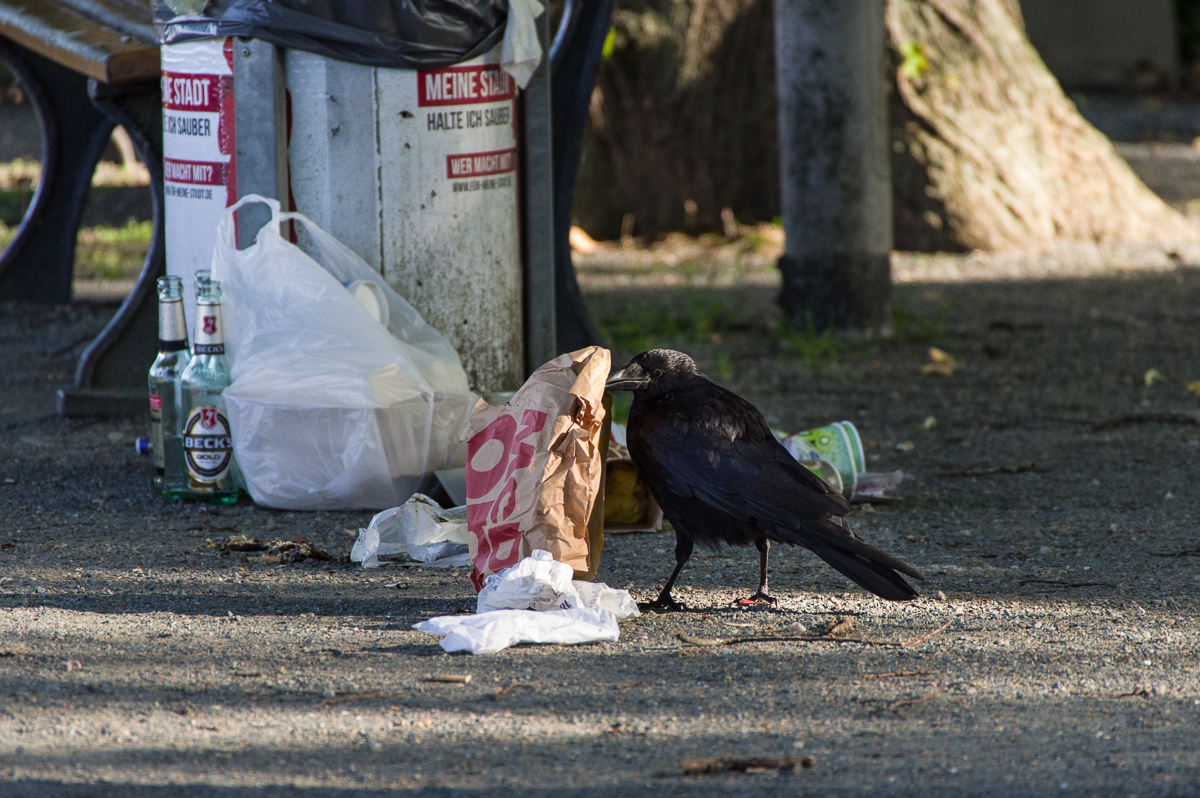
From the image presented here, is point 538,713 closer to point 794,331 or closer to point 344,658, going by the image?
point 344,658

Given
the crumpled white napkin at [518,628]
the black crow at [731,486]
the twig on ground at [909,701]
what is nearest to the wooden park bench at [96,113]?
the black crow at [731,486]

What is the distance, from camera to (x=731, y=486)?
299 cm

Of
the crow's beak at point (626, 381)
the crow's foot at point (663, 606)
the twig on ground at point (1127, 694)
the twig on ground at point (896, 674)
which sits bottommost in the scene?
the twig on ground at point (1127, 694)

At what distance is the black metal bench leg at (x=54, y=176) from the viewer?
20.2 feet

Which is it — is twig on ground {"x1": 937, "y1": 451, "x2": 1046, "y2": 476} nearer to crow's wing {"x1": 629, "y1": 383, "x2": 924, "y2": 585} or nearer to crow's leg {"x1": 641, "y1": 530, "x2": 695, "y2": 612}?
crow's wing {"x1": 629, "y1": 383, "x2": 924, "y2": 585}

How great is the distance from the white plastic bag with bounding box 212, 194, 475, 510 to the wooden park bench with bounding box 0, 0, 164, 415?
4.04 ft

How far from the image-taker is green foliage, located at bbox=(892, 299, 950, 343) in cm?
626

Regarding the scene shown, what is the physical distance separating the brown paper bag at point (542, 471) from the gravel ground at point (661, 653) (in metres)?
0.21

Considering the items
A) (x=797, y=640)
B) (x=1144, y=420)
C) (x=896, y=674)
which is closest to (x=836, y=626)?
(x=797, y=640)

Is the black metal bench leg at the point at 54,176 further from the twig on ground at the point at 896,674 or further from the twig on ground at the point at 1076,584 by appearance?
the twig on ground at the point at 896,674

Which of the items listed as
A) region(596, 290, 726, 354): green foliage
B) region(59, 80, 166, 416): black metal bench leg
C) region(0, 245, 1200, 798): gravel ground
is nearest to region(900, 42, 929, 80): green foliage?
region(596, 290, 726, 354): green foliage

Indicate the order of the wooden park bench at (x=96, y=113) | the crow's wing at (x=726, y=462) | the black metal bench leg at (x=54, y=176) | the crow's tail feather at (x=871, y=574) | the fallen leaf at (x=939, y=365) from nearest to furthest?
the crow's tail feather at (x=871, y=574), the crow's wing at (x=726, y=462), the wooden park bench at (x=96, y=113), the fallen leaf at (x=939, y=365), the black metal bench leg at (x=54, y=176)

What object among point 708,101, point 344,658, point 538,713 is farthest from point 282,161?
point 708,101

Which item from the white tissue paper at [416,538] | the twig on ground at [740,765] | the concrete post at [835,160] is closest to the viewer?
the twig on ground at [740,765]
